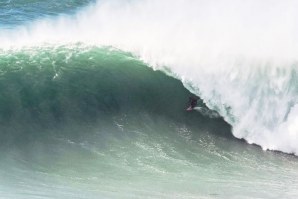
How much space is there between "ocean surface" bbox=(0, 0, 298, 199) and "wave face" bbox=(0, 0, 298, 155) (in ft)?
0.11

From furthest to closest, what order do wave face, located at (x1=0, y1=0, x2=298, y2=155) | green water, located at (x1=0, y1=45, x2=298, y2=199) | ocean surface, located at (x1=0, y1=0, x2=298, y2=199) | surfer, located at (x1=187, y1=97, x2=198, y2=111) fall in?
surfer, located at (x1=187, y1=97, x2=198, y2=111)
wave face, located at (x1=0, y1=0, x2=298, y2=155)
ocean surface, located at (x1=0, y1=0, x2=298, y2=199)
green water, located at (x1=0, y1=45, x2=298, y2=199)

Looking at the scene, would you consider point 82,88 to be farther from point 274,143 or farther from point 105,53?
point 274,143

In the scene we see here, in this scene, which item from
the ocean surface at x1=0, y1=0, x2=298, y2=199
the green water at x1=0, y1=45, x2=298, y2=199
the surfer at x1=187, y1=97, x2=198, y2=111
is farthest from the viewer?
the surfer at x1=187, y1=97, x2=198, y2=111

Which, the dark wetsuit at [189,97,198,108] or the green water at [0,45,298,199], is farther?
the dark wetsuit at [189,97,198,108]

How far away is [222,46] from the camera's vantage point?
1783cm

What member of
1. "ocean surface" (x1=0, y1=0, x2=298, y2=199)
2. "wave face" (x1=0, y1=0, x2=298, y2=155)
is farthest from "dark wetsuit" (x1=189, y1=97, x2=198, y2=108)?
"wave face" (x1=0, y1=0, x2=298, y2=155)

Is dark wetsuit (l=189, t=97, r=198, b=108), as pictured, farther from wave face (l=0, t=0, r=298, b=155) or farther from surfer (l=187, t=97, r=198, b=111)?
wave face (l=0, t=0, r=298, b=155)

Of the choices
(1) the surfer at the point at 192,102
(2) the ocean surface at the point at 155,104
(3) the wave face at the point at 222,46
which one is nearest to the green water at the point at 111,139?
(2) the ocean surface at the point at 155,104

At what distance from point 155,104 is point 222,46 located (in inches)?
111

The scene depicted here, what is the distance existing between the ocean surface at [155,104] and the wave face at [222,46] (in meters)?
0.03

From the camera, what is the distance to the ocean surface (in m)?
12.8

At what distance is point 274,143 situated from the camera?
15453mm

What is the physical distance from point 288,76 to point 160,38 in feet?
14.8

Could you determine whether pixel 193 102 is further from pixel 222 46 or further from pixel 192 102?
pixel 222 46
